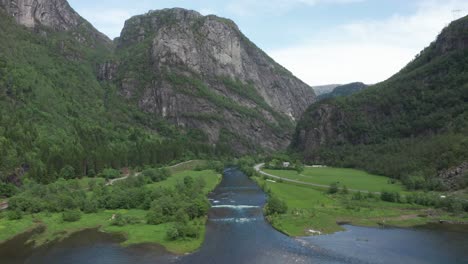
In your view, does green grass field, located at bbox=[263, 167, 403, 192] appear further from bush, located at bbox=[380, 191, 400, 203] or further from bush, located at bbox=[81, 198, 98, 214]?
bush, located at bbox=[81, 198, 98, 214]

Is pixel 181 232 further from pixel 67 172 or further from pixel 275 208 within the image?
pixel 67 172

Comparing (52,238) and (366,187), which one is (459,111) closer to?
(366,187)

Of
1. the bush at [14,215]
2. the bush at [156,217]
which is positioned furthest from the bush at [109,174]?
the bush at [156,217]

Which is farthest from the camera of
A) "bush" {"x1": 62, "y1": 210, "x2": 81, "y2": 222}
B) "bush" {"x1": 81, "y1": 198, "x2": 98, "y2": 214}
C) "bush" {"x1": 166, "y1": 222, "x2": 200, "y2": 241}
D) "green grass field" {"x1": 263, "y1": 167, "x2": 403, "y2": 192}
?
"green grass field" {"x1": 263, "y1": 167, "x2": 403, "y2": 192}

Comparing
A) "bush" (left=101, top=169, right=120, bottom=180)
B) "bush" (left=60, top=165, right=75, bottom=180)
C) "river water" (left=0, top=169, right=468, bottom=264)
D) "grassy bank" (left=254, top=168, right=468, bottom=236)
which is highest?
"bush" (left=60, top=165, right=75, bottom=180)

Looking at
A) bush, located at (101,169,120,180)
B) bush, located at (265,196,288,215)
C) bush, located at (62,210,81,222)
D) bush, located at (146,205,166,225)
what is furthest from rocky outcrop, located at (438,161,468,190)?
bush, located at (101,169,120,180)
